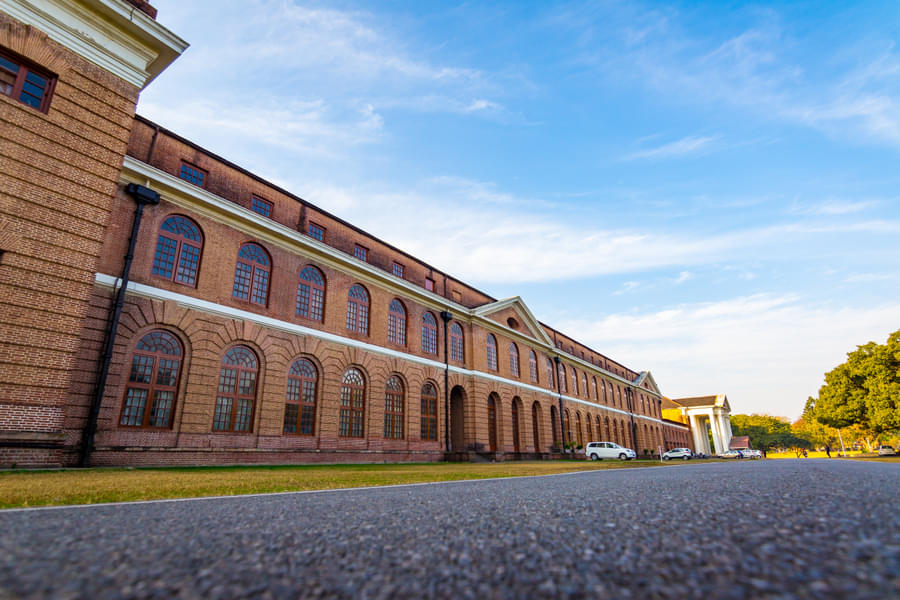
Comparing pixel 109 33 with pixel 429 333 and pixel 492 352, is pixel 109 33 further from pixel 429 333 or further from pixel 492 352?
pixel 492 352

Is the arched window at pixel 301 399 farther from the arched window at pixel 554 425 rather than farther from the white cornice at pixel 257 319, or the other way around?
the arched window at pixel 554 425

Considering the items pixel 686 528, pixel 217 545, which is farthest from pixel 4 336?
pixel 686 528

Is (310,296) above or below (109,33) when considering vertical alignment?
below

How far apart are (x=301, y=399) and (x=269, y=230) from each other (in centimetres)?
712

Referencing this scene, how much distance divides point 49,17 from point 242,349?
10.9 meters

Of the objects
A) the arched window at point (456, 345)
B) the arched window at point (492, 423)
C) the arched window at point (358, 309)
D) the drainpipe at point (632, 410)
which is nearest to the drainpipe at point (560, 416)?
the arched window at point (492, 423)

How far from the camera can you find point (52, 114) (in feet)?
36.0

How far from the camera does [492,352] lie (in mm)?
30625

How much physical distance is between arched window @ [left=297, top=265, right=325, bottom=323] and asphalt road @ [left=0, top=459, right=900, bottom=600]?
51.3 feet

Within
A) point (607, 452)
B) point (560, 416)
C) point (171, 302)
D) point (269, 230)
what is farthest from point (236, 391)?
point (607, 452)

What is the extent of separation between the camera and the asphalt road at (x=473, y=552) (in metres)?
1.65

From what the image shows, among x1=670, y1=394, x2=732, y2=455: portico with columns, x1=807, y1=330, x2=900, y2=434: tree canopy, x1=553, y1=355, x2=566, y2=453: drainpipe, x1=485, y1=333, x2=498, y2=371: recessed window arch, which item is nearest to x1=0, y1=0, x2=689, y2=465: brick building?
x1=485, y1=333, x2=498, y2=371: recessed window arch

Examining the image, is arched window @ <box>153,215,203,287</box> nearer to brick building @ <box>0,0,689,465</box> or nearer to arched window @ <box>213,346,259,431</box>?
brick building @ <box>0,0,689,465</box>

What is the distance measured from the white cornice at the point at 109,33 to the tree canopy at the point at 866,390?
46604 millimetres
